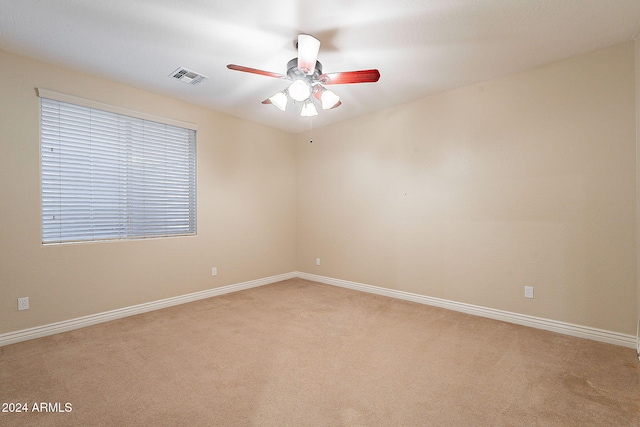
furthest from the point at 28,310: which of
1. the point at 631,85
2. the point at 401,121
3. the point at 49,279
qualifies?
the point at 631,85

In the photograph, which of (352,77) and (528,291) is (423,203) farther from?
(352,77)

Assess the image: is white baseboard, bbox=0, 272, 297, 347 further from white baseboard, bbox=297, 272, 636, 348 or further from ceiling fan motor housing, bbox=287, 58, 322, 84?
ceiling fan motor housing, bbox=287, 58, 322, 84

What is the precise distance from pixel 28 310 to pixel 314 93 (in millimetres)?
3362

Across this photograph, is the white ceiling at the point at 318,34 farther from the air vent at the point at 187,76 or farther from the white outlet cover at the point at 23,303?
the white outlet cover at the point at 23,303

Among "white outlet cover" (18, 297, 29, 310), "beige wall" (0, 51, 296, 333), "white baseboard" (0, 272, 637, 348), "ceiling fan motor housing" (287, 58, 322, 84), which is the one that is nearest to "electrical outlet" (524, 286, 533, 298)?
"white baseboard" (0, 272, 637, 348)

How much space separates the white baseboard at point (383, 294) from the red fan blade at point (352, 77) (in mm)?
2741

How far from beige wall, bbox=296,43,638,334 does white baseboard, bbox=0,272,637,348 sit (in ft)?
0.24

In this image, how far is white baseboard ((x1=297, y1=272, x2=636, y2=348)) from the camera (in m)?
2.56

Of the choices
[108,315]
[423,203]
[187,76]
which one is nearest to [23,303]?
[108,315]

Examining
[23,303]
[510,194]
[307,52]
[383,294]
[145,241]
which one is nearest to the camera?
[307,52]

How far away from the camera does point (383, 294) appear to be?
13.6 ft

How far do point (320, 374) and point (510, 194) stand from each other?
8.62 ft

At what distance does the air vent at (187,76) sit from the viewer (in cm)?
298

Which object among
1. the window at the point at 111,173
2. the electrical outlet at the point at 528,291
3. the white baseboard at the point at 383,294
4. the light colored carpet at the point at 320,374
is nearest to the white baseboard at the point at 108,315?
the white baseboard at the point at 383,294
